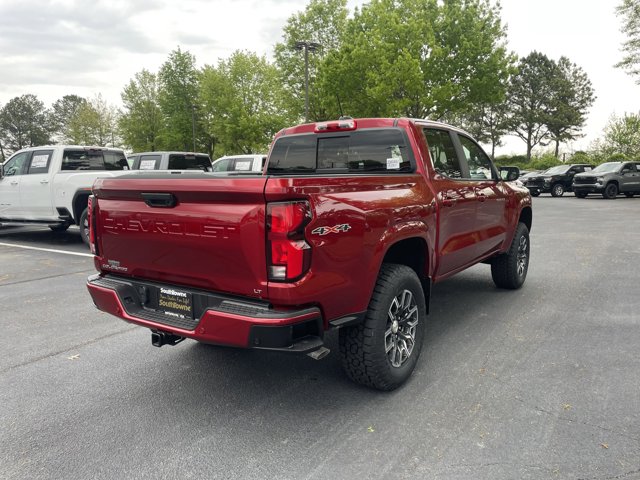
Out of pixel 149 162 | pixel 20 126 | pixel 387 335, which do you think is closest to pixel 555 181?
pixel 149 162

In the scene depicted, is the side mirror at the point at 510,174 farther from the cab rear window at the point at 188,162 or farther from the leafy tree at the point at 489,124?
the leafy tree at the point at 489,124

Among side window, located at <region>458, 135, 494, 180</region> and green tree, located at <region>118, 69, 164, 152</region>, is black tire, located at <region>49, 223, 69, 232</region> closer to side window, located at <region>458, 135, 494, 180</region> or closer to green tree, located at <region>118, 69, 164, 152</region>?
side window, located at <region>458, 135, 494, 180</region>

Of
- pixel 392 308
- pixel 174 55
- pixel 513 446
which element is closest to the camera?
pixel 513 446

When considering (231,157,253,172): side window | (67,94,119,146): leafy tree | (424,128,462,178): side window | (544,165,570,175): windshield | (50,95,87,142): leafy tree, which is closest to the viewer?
(424,128,462,178): side window

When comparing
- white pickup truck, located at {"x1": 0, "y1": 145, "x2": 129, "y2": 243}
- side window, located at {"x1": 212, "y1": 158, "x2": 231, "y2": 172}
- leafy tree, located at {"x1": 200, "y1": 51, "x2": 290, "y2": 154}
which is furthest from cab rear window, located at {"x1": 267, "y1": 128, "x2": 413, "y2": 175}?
leafy tree, located at {"x1": 200, "y1": 51, "x2": 290, "y2": 154}

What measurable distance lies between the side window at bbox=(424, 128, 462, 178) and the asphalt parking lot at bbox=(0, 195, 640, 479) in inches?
58.6

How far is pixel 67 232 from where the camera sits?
12664mm

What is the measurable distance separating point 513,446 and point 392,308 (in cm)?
111

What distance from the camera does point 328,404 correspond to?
3.19 m

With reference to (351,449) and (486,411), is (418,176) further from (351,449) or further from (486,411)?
(351,449)

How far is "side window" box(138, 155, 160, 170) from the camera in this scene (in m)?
13.6

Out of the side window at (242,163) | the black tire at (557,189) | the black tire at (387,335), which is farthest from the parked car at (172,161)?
the black tire at (557,189)

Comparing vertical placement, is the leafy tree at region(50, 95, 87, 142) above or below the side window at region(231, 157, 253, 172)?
above

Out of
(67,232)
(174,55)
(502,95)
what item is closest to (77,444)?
(67,232)
